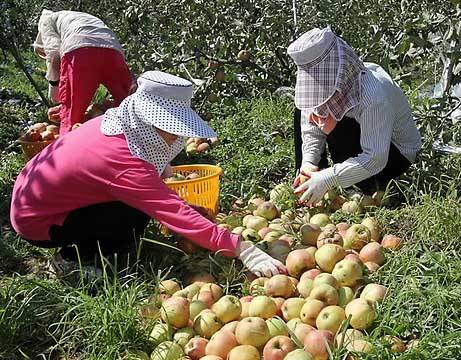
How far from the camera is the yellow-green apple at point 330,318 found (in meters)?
2.53

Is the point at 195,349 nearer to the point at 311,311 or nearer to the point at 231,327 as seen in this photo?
the point at 231,327

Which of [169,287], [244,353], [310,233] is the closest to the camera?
[244,353]

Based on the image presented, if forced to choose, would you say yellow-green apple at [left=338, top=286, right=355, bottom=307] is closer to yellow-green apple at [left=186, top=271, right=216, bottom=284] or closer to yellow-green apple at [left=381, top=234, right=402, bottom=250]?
yellow-green apple at [left=381, top=234, right=402, bottom=250]

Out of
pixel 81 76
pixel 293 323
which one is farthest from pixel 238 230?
pixel 81 76

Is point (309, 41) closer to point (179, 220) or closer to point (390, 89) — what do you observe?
point (390, 89)

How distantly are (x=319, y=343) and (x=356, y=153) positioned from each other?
1629 millimetres

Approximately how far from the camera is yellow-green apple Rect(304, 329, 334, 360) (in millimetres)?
2373

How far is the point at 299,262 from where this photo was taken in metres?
2.96

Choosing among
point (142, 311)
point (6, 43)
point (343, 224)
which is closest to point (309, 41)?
point (343, 224)

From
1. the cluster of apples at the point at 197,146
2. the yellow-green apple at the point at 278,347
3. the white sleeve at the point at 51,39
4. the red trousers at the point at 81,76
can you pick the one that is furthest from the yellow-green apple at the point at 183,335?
the white sleeve at the point at 51,39

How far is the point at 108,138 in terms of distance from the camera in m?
3.09

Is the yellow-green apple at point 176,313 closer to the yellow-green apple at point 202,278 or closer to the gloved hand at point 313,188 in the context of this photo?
the yellow-green apple at point 202,278

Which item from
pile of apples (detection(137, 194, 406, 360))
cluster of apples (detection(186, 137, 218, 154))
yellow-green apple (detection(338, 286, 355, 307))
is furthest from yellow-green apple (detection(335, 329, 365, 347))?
cluster of apples (detection(186, 137, 218, 154))

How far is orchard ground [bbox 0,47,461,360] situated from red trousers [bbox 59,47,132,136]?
87 cm
